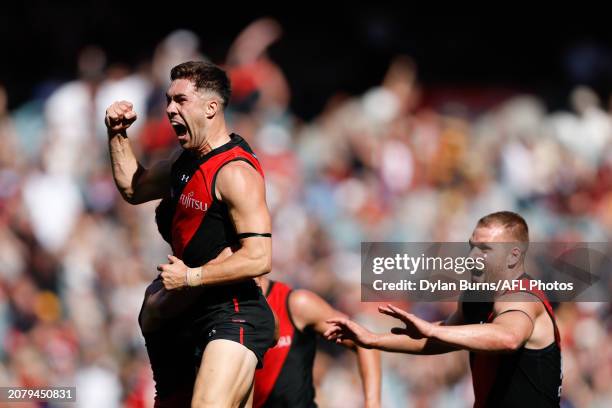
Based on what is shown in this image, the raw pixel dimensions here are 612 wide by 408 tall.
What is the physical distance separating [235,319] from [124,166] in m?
1.35

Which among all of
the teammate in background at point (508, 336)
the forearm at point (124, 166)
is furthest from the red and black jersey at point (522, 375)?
the forearm at point (124, 166)

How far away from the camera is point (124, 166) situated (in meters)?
6.31

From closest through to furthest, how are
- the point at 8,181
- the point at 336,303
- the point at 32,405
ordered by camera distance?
1. the point at 32,405
2. the point at 336,303
3. the point at 8,181

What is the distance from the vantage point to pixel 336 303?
1134 cm

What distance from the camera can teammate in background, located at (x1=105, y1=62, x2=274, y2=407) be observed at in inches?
216

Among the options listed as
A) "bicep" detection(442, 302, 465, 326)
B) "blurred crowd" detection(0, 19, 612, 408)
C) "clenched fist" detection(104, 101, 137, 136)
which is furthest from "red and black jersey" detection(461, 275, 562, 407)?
"blurred crowd" detection(0, 19, 612, 408)

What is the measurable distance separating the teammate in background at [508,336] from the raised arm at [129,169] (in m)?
1.52

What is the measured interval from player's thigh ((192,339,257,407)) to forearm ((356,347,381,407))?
121 centimetres

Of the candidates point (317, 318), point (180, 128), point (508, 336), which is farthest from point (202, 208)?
point (508, 336)

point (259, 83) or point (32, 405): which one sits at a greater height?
point (259, 83)

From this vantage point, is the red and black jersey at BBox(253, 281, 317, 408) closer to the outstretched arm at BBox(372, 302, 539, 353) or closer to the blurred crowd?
the outstretched arm at BBox(372, 302, 539, 353)

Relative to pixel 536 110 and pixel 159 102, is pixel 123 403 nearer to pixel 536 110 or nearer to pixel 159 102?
pixel 159 102

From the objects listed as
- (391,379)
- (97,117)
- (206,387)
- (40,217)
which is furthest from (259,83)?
(206,387)

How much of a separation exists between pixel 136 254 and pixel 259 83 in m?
3.06
